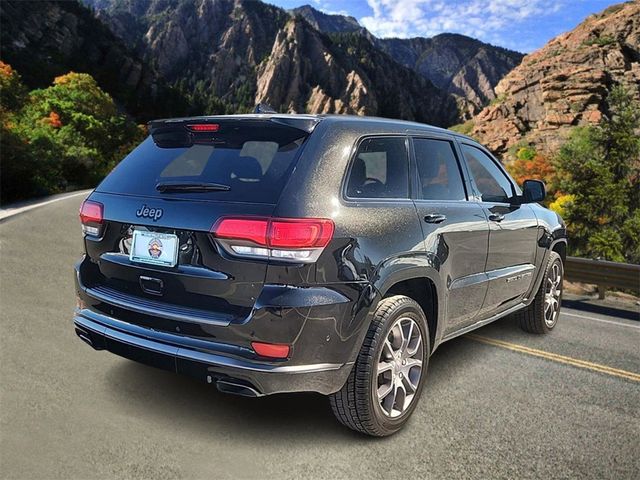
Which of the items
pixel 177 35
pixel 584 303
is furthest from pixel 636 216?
pixel 177 35

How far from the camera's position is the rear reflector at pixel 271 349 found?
8.54 ft

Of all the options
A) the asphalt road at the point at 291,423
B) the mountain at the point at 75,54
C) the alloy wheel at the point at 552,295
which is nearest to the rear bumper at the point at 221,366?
the asphalt road at the point at 291,423

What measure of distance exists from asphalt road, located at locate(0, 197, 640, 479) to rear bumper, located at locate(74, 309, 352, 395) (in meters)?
0.43

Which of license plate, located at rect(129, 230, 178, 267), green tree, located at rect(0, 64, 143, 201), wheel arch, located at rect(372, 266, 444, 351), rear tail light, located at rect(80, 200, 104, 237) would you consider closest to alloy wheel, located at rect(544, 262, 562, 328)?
wheel arch, located at rect(372, 266, 444, 351)

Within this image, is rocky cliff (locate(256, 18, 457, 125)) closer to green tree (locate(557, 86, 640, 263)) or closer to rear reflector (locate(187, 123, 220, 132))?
green tree (locate(557, 86, 640, 263))

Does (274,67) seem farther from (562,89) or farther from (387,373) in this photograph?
(387,373)

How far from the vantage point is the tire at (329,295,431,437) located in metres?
2.90

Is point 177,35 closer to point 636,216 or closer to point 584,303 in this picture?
point 636,216

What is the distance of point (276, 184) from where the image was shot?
2691 mm

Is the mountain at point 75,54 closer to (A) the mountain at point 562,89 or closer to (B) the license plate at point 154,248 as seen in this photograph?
(A) the mountain at point 562,89

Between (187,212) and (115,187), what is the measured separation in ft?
2.42

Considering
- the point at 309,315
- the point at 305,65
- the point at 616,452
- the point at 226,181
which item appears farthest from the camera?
the point at 305,65

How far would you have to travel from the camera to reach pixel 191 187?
2.80 metres

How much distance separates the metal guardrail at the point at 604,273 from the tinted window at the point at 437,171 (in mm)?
5021
